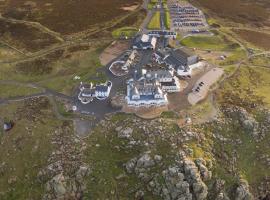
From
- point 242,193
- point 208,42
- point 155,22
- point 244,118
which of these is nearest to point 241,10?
point 208,42

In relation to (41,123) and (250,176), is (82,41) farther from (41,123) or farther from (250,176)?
(250,176)

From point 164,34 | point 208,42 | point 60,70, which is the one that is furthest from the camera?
point 164,34

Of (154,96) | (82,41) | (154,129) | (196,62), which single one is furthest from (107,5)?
(154,129)

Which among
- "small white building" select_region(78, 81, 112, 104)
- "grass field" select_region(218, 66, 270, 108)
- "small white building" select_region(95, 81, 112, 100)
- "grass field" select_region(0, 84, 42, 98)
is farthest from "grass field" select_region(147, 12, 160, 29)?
"grass field" select_region(0, 84, 42, 98)

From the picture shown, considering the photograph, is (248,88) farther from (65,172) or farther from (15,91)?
(15,91)

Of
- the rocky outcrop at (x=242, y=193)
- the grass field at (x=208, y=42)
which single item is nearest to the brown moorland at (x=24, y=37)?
the grass field at (x=208, y=42)

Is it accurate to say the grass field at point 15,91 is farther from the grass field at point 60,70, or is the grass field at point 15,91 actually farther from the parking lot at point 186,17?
the parking lot at point 186,17

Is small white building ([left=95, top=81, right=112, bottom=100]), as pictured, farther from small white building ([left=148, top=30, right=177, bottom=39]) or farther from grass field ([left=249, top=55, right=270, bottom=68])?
grass field ([left=249, top=55, right=270, bottom=68])
